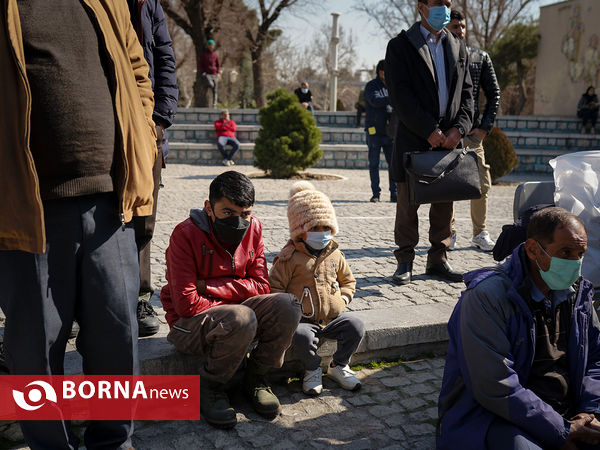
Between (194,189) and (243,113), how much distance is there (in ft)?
31.8

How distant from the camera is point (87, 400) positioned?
2.70m

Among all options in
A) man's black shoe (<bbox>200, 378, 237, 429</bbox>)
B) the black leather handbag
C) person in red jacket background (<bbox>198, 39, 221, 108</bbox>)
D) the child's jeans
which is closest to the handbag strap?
the black leather handbag

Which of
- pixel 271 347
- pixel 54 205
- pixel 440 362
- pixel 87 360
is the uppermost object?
pixel 54 205

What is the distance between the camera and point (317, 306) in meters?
3.52

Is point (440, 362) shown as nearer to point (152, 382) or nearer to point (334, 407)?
point (334, 407)

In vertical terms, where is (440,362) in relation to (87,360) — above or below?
below

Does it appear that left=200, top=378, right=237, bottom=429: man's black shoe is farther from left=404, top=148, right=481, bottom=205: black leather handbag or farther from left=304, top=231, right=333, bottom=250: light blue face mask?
left=404, top=148, right=481, bottom=205: black leather handbag

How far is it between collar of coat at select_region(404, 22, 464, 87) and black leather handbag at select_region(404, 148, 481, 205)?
61cm

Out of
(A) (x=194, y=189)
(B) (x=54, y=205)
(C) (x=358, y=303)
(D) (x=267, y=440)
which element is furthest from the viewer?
(A) (x=194, y=189)

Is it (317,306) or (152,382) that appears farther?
(317,306)

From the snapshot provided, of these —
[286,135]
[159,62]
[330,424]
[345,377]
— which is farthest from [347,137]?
[330,424]

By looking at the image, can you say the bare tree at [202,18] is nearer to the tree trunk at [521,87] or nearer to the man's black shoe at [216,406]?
the tree trunk at [521,87]

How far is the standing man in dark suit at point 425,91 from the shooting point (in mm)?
4789

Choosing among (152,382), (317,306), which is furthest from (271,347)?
(152,382)
